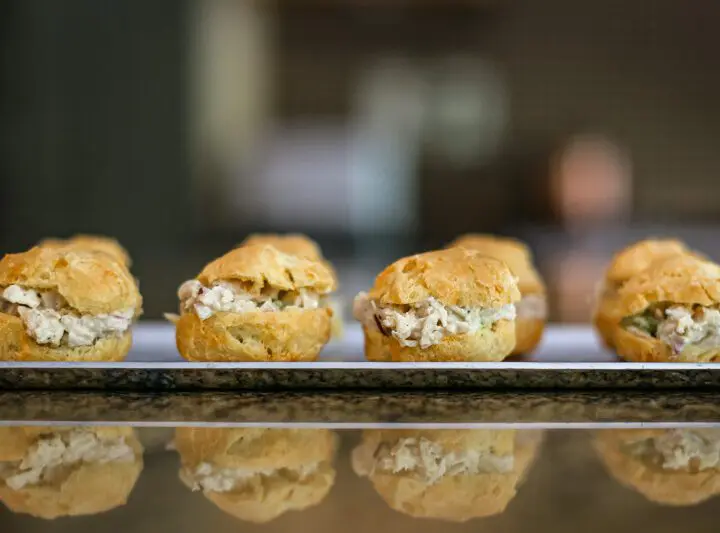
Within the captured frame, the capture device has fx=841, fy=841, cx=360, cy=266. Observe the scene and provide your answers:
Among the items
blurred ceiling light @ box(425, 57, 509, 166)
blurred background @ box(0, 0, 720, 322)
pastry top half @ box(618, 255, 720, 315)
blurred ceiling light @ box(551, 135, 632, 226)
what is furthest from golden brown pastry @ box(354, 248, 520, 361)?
blurred ceiling light @ box(425, 57, 509, 166)

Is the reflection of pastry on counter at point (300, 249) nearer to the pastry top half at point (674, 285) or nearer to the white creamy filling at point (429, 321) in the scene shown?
the white creamy filling at point (429, 321)

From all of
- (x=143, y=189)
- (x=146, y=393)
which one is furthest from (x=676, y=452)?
(x=143, y=189)

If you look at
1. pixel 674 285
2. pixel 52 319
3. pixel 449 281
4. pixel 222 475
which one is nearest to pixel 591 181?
pixel 674 285

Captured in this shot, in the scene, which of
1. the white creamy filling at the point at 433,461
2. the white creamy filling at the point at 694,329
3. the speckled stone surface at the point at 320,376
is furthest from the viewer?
the white creamy filling at the point at 694,329

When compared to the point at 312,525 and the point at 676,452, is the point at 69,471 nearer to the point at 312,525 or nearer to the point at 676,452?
the point at 312,525

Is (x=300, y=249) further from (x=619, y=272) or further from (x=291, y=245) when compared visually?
(x=619, y=272)

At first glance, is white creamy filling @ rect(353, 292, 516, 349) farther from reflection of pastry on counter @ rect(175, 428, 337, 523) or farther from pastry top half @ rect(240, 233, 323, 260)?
pastry top half @ rect(240, 233, 323, 260)

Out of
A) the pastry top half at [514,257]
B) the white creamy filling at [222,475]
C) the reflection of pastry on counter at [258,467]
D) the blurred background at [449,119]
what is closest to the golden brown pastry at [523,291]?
the pastry top half at [514,257]
